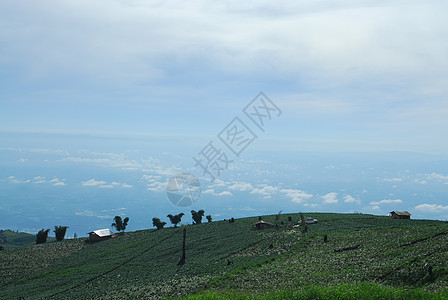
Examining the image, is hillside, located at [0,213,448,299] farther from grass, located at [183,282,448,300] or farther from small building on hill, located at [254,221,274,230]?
small building on hill, located at [254,221,274,230]

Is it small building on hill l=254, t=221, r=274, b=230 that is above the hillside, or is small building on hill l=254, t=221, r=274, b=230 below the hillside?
above

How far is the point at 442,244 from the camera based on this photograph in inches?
1499

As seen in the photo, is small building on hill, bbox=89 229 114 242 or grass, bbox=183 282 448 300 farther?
small building on hill, bbox=89 229 114 242

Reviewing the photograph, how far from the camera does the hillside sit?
35.1 meters

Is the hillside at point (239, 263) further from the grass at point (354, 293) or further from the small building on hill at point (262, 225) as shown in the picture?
the small building on hill at point (262, 225)

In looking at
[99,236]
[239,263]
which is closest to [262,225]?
[239,263]

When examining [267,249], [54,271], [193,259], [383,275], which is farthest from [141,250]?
[383,275]

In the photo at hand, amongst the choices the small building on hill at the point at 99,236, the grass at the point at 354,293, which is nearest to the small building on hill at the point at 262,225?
the grass at the point at 354,293

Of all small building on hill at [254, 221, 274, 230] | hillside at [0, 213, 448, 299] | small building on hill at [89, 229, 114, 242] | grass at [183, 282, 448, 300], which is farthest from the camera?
small building on hill at [89, 229, 114, 242]

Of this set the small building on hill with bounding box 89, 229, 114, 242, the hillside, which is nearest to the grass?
the hillside

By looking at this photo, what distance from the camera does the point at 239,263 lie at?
51.9 meters

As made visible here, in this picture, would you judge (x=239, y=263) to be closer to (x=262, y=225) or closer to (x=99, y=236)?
(x=262, y=225)

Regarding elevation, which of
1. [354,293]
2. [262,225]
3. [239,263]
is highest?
[262,225]

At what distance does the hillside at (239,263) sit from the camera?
35094 mm
